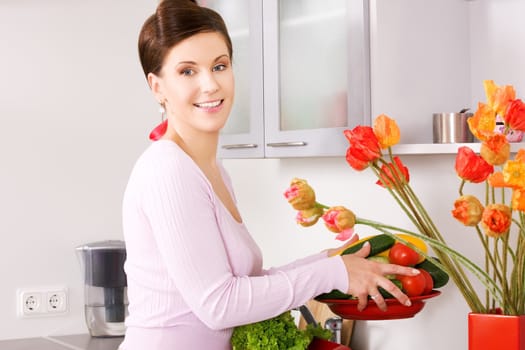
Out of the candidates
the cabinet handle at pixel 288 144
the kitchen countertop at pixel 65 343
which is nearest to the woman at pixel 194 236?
the cabinet handle at pixel 288 144

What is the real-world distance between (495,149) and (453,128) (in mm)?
527

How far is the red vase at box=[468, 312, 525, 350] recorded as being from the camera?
4.69 feet

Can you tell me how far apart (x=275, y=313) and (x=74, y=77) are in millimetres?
2010

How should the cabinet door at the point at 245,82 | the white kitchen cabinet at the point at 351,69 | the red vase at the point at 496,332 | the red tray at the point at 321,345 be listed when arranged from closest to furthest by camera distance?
the red vase at the point at 496,332, the red tray at the point at 321,345, the white kitchen cabinet at the point at 351,69, the cabinet door at the point at 245,82

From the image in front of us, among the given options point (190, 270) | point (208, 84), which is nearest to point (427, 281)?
point (190, 270)

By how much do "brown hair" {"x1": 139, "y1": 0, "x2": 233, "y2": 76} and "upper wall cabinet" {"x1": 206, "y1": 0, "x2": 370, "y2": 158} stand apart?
431 millimetres

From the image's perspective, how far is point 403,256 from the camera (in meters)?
1.63

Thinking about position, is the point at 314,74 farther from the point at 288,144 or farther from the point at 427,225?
the point at 427,225

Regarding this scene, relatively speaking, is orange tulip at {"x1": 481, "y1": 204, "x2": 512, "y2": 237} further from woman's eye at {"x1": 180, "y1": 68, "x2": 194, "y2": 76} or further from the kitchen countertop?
the kitchen countertop

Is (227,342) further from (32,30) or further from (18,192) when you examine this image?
(32,30)

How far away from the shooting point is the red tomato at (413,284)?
1.60m

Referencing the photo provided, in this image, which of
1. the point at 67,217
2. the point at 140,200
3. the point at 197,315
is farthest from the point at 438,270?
the point at 67,217

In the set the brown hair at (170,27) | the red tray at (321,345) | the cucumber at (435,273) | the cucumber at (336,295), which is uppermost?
the brown hair at (170,27)

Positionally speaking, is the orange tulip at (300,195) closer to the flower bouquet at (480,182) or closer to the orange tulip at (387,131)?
the flower bouquet at (480,182)
